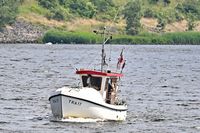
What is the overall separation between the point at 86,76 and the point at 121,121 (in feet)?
12.8

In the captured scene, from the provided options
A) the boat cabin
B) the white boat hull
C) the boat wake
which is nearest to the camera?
the white boat hull

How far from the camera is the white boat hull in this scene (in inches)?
2346

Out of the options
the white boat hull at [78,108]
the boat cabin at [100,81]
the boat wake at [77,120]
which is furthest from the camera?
the boat cabin at [100,81]

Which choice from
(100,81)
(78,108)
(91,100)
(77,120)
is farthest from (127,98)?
(78,108)

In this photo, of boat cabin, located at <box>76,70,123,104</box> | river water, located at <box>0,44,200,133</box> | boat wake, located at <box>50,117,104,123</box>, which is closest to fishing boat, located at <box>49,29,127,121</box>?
boat cabin, located at <box>76,70,123,104</box>

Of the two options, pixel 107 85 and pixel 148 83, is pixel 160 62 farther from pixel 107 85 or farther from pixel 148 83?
pixel 107 85

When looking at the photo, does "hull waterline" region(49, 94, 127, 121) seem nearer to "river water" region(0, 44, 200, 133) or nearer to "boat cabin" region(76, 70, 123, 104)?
"river water" region(0, 44, 200, 133)

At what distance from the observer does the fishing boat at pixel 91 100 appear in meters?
59.7

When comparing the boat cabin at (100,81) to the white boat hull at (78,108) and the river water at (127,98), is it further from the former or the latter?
the river water at (127,98)

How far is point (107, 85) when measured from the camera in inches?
2512

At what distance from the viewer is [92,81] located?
63125 millimetres

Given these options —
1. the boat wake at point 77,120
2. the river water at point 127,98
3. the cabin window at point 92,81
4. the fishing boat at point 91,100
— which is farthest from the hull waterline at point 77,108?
the cabin window at point 92,81

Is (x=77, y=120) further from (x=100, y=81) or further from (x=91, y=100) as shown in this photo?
(x=100, y=81)

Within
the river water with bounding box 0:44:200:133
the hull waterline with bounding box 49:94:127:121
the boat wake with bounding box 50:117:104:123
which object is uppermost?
the hull waterline with bounding box 49:94:127:121
